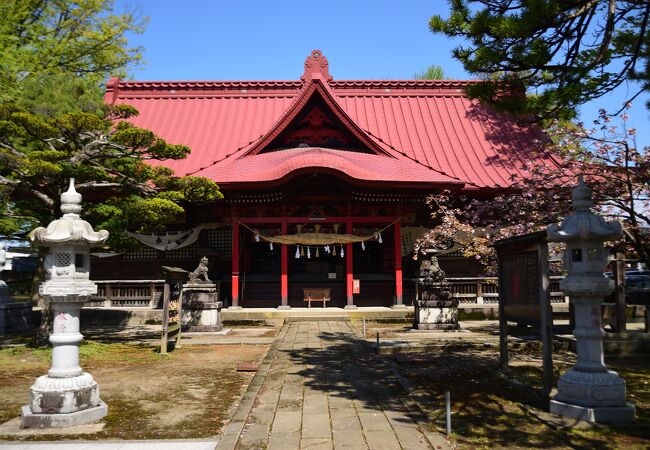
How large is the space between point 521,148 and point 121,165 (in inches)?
660

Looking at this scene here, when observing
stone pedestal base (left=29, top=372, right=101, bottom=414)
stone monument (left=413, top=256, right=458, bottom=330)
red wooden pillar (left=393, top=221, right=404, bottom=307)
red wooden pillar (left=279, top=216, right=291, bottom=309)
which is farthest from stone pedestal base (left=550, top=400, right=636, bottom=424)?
red wooden pillar (left=279, top=216, right=291, bottom=309)

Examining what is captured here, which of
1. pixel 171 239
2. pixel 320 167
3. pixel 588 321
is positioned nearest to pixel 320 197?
pixel 320 167

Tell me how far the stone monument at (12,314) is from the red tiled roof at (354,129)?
7065mm

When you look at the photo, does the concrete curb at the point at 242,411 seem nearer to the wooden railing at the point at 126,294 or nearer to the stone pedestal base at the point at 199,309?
the stone pedestal base at the point at 199,309

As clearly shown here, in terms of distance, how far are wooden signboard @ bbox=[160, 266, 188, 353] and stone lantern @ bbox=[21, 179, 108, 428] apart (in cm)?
385

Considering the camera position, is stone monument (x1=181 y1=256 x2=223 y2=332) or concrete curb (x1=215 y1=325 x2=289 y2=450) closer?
concrete curb (x1=215 y1=325 x2=289 y2=450)

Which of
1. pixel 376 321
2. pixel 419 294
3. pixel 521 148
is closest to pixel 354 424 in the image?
pixel 419 294

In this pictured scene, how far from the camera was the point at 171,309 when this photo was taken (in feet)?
36.1

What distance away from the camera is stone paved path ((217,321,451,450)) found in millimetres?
4816

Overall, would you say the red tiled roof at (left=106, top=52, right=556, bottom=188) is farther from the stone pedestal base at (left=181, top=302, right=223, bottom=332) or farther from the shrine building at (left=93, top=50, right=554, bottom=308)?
the stone pedestal base at (left=181, top=302, right=223, bottom=332)

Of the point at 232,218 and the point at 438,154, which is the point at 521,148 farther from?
the point at 232,218

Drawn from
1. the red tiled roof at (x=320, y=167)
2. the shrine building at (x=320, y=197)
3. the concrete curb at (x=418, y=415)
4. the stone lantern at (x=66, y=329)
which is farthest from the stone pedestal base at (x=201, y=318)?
the stone lantern at (x=66, y=329)

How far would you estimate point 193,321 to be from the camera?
13258mm

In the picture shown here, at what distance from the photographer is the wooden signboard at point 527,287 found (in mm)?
6418
